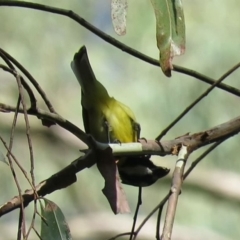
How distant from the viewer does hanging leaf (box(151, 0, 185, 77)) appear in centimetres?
65

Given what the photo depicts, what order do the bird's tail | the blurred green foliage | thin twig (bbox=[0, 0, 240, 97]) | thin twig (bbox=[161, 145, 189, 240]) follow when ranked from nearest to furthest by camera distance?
thin twig (bbox=[161, 145, 189, 240])
thin twig (bbox=[0, 0, 240, 97])
the bird's tail
the blurred green foliage

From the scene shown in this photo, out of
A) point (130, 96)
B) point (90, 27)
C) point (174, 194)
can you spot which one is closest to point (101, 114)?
point (90, 27)

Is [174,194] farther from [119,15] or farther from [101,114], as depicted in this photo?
[101,114]

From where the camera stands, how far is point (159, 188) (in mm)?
2514

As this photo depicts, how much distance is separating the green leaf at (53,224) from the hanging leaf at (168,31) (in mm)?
A: 328

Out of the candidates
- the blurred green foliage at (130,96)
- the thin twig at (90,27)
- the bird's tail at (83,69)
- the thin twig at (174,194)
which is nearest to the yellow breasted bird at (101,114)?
the bird's tail at (83,69)

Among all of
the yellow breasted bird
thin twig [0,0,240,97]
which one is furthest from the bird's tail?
thin twig [0,0,240,97]

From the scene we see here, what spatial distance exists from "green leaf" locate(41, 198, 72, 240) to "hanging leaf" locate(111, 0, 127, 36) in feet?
1.05

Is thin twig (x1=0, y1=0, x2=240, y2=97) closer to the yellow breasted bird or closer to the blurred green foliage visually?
the yellow breasted bird

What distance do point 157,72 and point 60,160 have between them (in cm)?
53

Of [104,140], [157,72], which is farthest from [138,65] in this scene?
[104,140]

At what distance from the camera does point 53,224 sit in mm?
896

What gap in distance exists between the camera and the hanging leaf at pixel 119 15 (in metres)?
0.67

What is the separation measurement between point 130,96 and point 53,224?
1.65 m
